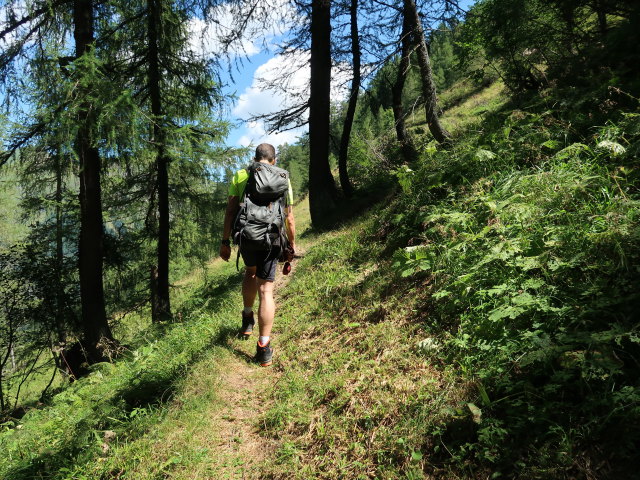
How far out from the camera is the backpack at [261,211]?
12.0ft

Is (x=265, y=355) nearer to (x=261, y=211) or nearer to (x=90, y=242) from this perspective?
(x=261, y=211)

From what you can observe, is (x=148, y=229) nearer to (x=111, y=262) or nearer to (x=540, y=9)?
(x=111, y=262)

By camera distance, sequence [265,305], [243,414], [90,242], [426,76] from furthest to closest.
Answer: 1. [90,242]
2. [426,76]
3. [265,305]
4. [243,414]

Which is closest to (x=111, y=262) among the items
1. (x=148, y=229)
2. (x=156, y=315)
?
(x=148, y=229)

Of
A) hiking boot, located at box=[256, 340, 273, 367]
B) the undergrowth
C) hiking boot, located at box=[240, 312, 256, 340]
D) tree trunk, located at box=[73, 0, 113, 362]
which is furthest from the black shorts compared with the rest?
tree trunk, located at box=[73, 0, 113, 362]

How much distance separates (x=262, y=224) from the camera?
3.68m

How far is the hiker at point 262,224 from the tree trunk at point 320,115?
5.34 m

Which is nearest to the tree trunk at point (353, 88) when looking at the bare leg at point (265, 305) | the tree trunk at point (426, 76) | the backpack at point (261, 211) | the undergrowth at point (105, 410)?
the tree trunk at point (426, 76)

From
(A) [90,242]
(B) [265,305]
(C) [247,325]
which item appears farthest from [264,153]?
(A) [90,242]

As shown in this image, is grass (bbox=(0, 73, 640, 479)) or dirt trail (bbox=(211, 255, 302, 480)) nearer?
grass (bbox=(0, 73, 640, 479))


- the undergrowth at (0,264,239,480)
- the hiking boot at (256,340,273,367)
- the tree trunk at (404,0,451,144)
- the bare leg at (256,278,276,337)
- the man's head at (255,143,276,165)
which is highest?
the tree trunk at (404,0,451,144)

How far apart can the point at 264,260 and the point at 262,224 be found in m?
0.38

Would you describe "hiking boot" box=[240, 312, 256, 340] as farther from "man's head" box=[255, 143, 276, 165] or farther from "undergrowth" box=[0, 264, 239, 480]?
"man's head" box=[255, 143, 276, 165]

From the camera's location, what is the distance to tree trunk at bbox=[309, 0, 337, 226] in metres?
9.30
